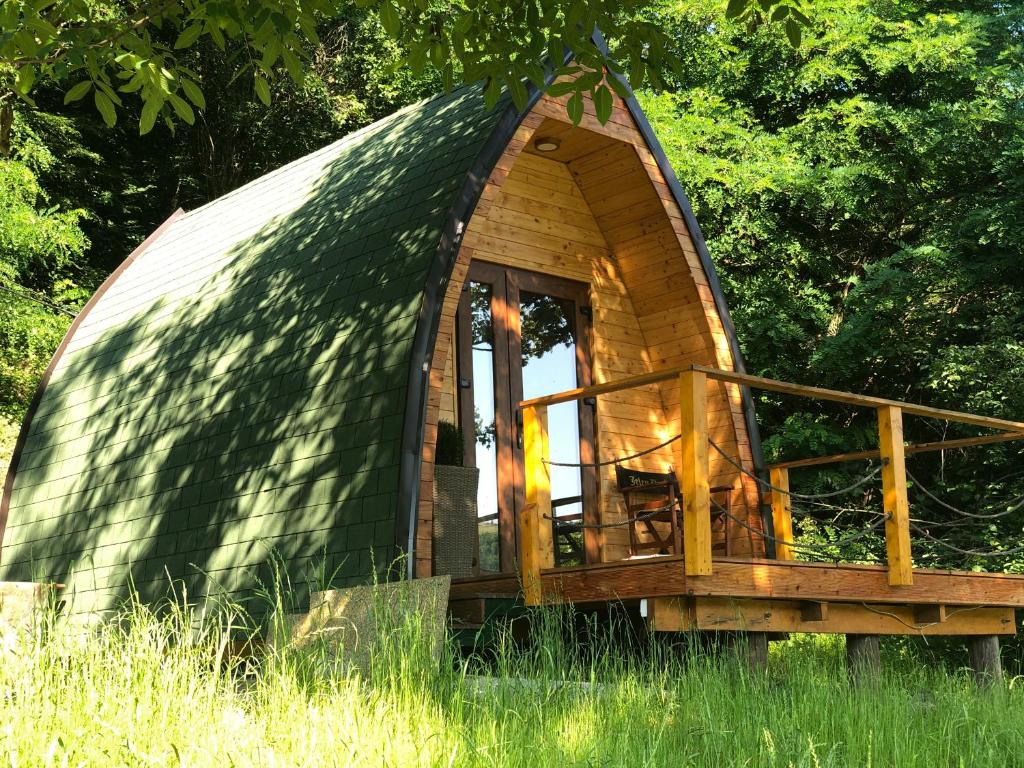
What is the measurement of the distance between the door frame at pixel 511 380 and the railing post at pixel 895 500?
270 centimetres

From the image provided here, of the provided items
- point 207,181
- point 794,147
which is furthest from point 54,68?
point 207,181

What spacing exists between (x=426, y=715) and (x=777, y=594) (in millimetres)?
2453

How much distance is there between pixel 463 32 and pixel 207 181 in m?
16.3

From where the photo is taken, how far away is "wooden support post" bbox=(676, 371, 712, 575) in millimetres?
5637

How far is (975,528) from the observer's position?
1308 centimetres

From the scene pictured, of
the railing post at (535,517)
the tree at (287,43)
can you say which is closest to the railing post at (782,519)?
the railing post at (535,517)

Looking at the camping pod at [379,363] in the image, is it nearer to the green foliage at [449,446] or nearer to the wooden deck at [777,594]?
the green foliage at [449,446]

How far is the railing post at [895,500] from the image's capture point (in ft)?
22.0

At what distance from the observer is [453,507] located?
8.30 metres

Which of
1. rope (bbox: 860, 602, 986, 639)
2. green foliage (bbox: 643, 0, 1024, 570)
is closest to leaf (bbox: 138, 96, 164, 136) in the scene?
rope (bbox: 860, 602, 986, 639)

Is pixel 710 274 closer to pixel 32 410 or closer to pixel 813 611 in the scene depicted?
pixel 813 611

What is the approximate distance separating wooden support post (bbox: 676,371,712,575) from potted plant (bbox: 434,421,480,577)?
265 centimetres

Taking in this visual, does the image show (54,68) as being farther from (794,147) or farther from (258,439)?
(794,147)

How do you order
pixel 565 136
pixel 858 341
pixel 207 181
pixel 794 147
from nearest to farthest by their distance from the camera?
pixel 565 136, pixel 858 341, pixel 794 147, pixel 207 181
